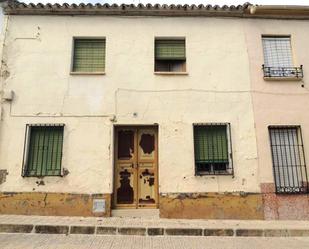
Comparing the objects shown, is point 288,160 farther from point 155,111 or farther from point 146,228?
point 146,228

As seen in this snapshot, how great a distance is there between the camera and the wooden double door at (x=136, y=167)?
8391 millimetres

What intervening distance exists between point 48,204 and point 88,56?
161 inches

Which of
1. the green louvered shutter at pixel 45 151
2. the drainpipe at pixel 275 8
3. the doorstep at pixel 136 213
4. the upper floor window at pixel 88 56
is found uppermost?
the drainpipe at pixel 275 8

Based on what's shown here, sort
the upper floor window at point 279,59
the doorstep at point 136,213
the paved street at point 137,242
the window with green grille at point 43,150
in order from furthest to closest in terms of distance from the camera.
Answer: the upper floor window at point 279,59
the window with green grille at point 43,150
the doorstep at point 136,213
the paved street at point 137,242

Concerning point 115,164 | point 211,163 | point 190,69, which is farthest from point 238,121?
point 115,164

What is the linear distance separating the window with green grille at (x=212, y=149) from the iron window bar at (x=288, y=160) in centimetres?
123

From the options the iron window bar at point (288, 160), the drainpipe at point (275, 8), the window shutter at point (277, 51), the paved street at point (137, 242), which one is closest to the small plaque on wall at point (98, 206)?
the paved street at point (137, 242)

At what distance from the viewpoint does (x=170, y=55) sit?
901cm

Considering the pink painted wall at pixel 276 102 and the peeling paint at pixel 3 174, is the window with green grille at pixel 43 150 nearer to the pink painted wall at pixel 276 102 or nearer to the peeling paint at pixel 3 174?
the peeling paint at pixel 3 174

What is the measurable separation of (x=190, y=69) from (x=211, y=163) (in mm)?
2622

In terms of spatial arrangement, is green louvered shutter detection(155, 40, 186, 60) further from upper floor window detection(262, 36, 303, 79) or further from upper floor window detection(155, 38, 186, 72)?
upper floor window detection(262, 36, 303, 79)

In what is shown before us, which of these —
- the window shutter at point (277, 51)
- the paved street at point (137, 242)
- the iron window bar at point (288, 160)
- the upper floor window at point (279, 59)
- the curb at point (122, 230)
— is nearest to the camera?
the paved street at point (137, 242)

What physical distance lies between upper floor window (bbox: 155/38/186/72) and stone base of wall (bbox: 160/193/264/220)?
3518mm

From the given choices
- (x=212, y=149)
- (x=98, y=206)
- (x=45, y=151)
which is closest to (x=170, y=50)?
(x=212, y=149)
